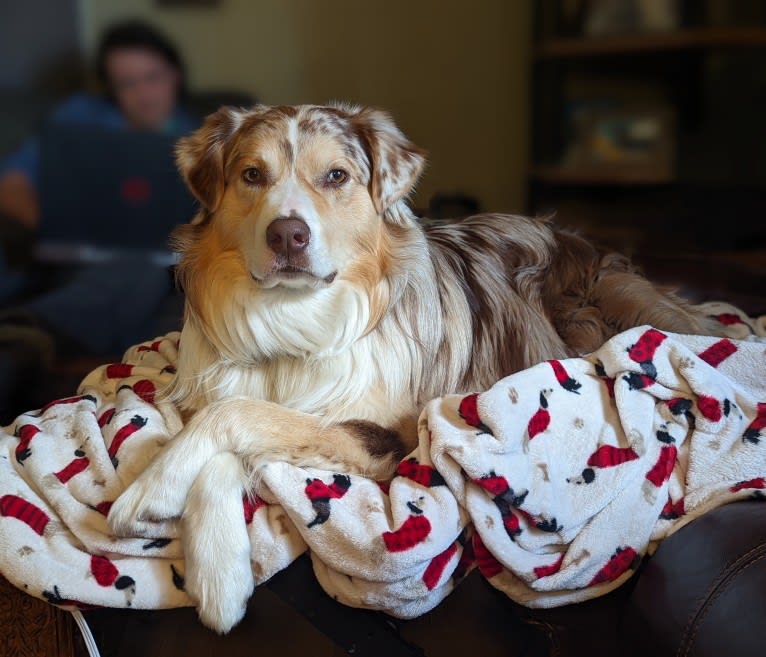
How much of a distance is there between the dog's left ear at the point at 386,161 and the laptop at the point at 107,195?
3.76 feet

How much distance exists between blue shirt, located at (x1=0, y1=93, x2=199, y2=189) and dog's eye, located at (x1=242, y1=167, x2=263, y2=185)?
1336 mm

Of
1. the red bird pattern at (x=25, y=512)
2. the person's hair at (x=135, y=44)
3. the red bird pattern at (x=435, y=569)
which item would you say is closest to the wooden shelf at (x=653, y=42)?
the person's hair at (x=135, y=44)

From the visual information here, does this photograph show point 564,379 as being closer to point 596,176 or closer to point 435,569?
point 435,569

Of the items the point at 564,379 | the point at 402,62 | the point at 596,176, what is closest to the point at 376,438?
the point at 564,379

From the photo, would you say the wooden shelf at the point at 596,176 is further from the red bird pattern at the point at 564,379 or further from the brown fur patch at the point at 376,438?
the brown fur patch at the point at 376,438

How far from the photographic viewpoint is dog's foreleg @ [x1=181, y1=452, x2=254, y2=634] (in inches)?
55.9

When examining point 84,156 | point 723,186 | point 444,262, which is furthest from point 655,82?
point 84,156

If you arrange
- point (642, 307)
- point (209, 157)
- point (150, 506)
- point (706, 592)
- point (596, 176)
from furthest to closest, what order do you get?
point (596, 176), point (642, 307), point (209, 157), point (150, 506), point (706, 592)

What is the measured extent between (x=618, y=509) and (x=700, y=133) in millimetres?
2575

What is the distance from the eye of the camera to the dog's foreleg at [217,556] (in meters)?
1.42

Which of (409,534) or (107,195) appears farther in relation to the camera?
(107,195)

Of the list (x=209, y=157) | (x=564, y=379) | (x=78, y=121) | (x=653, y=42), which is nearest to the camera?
(x=564, y=379)

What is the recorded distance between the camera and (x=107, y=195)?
9.49 ft

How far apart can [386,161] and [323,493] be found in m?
0.75
